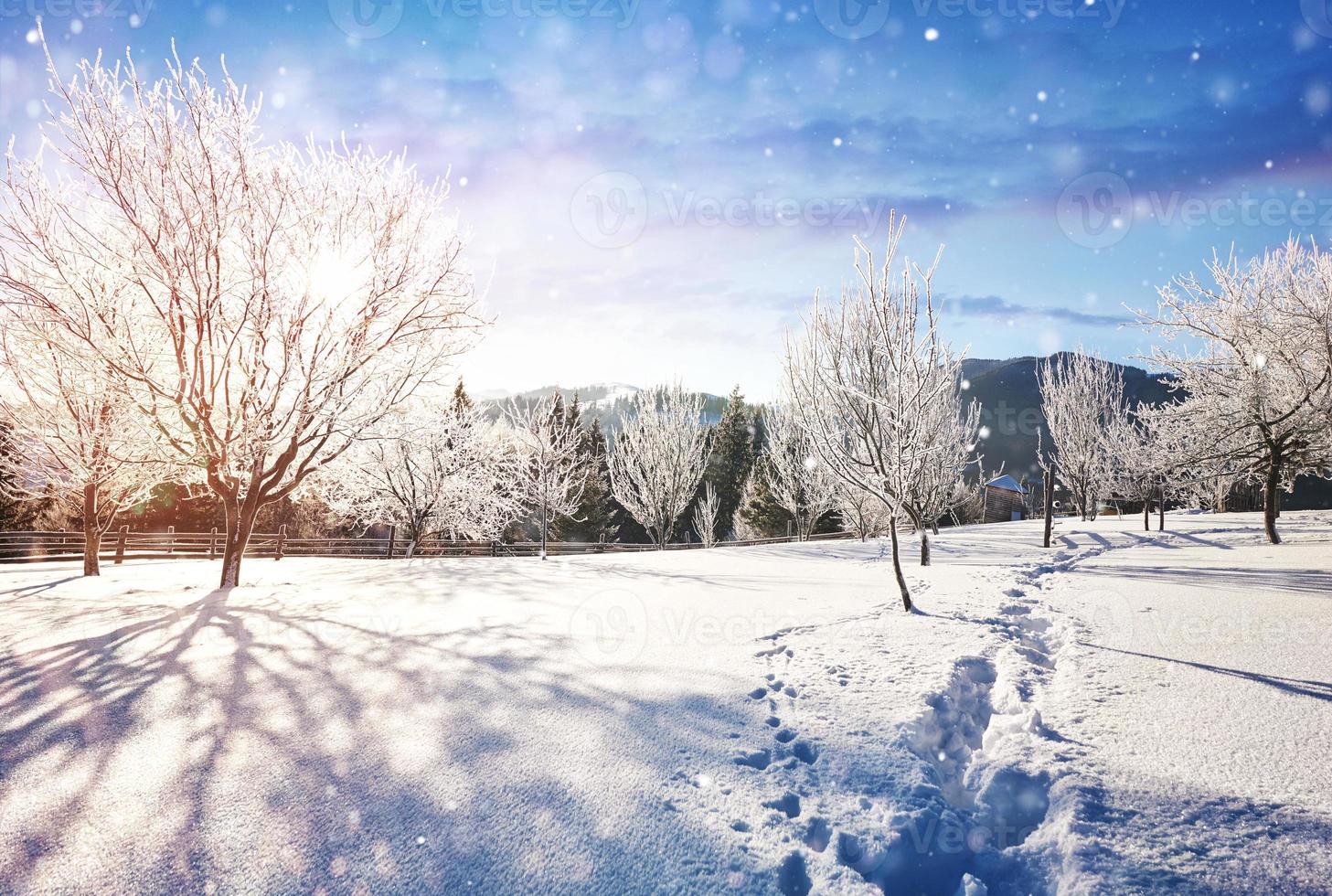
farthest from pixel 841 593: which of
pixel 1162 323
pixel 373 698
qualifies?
pixel 1162 323

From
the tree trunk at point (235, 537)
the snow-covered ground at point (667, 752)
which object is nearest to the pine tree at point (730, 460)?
the tree trunk at point (235, 537)

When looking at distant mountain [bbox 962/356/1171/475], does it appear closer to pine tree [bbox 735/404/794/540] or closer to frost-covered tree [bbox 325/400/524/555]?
pine tree [bbox 735/404/794/540]

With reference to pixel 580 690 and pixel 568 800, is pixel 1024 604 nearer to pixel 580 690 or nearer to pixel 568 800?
pixel 580 690

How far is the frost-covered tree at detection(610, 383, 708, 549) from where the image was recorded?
21.4m

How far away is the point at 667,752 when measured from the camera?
2.92m

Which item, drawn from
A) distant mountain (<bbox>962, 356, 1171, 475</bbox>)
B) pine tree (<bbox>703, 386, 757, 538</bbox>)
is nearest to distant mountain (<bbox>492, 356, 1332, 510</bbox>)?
distant mountain (<bbox>962, 356, 1171, 475</bbox>)

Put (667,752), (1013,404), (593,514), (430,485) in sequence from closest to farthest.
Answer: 1. (667,752)
2. (430,485)
3. (593,514)
4. (1013,404)

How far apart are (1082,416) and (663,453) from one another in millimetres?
17354

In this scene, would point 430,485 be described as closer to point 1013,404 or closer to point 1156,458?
point 1156,458

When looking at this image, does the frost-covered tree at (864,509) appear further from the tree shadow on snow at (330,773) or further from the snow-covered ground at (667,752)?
the tree shadow on snow at (330,773)

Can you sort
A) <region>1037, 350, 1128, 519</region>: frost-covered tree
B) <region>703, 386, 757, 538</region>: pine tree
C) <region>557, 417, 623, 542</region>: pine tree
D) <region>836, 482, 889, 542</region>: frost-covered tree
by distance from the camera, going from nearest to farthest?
1. <region>836, 482, 889, 542</region>: frost-covered tree
2. <region>1037, 350, 1128, 519</region>: frost-covered tree
3. <region>557, 417, 623, 542</region>: pine tree
4. <region>703, 386, 757, 538</region>: pine tree

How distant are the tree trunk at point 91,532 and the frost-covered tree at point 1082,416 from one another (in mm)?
29499

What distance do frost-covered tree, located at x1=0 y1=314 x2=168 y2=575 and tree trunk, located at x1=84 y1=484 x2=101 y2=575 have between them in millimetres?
16

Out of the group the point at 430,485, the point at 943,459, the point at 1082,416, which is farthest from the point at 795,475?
the point at 430,485
